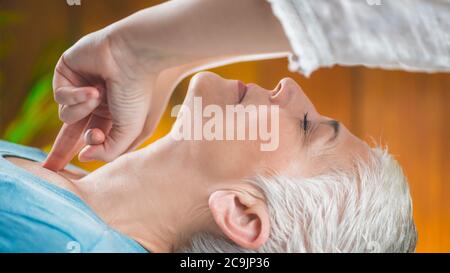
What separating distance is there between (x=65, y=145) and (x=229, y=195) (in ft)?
0.94

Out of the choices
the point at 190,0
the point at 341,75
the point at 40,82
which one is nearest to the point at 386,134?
the point at 341,75

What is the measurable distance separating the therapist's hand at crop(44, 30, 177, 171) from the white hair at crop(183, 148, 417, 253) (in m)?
0.19

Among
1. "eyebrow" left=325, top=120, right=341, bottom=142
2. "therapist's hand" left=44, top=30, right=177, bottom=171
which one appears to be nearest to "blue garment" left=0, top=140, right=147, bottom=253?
"therapist's hand" left=44, top=30, right=177, bottom=171

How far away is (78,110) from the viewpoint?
88 cm

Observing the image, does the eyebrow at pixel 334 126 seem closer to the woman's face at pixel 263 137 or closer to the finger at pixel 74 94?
the woman's face at pixel 263 137

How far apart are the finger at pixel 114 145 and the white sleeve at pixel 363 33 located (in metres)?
0.37

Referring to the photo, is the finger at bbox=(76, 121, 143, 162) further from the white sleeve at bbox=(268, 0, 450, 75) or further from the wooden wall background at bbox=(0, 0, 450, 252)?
the white sleeve at bbox=(268, 0, 450, 75)

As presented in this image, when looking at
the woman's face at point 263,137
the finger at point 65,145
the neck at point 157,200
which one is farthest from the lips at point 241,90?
the finger at point 65,145

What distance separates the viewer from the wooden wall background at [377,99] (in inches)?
39.0

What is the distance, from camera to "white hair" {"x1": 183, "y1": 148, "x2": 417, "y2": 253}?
859mm

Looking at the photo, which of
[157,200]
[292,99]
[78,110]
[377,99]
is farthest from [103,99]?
[377,99]

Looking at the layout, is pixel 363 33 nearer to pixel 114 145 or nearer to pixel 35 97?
pixel 114 145
